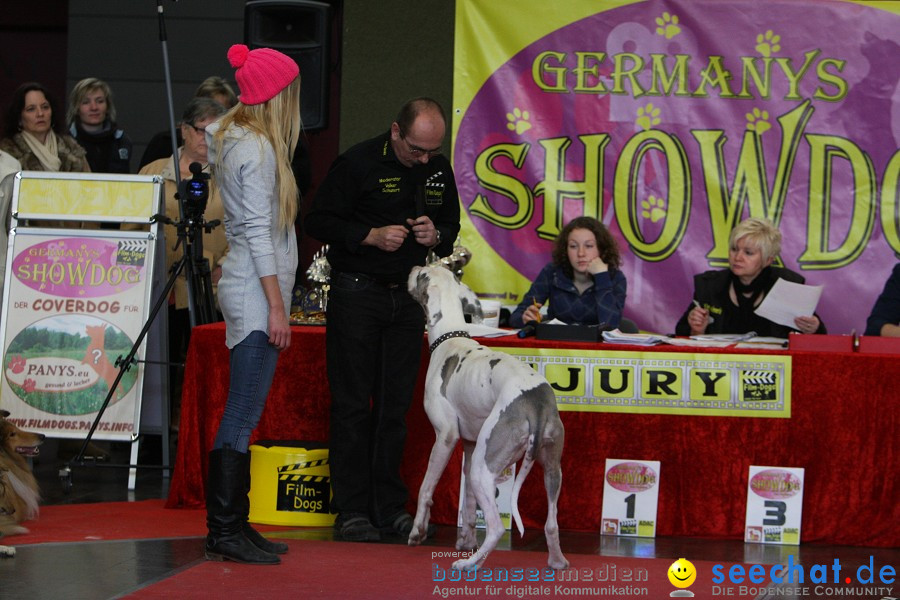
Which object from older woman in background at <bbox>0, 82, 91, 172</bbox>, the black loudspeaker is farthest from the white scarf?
the black loudspeaker

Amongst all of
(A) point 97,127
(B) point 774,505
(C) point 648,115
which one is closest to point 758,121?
(C) point 648,115

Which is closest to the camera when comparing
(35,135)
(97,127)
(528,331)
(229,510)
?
(229,510)

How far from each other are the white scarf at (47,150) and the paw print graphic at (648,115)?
3254mm

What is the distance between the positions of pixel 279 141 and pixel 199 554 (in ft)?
5.04

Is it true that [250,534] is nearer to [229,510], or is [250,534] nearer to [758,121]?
[229,510]

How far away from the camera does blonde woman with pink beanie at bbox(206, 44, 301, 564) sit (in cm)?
400

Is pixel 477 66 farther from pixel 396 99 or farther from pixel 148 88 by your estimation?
pixel 148 88

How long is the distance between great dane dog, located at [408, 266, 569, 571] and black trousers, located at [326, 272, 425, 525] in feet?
0.80

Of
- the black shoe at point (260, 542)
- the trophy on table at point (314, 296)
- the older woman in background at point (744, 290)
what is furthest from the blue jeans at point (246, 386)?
the older woman in background at point (744, 290)

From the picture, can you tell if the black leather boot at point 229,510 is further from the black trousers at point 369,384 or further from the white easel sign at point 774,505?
the white easel sign at point 774,505

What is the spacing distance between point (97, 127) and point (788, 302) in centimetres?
432

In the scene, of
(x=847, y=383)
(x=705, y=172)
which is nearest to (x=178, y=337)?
(x=705, y=172)

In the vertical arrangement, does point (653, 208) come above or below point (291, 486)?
above

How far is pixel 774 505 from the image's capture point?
489 cm
